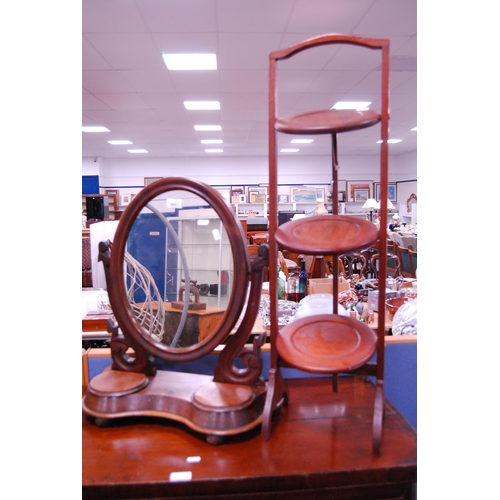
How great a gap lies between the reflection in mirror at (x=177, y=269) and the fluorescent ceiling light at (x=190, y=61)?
3.42 m

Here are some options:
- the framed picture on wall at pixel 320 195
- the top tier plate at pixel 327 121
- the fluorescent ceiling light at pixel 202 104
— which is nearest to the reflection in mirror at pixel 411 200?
the framed picture on wall at pixel 320 195

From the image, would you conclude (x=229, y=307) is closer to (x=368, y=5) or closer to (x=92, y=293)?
(x=92, y=293)

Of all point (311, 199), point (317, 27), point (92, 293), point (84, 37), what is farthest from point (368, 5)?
point (311, 199)

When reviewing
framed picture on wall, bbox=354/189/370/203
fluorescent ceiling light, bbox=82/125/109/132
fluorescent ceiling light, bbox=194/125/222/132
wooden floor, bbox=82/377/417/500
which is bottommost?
wooden floor, bbox=82/377/417/500

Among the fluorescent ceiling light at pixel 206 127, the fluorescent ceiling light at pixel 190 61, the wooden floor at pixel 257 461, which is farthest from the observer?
the fluorescent ceiling light at pixel 206 127

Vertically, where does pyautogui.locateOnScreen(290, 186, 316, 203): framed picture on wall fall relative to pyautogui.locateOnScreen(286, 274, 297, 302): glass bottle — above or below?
above

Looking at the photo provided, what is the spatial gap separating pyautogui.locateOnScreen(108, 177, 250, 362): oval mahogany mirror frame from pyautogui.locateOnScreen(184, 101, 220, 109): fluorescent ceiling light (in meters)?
5.20

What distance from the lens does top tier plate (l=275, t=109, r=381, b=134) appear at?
89 cm

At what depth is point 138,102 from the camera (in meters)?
5.79

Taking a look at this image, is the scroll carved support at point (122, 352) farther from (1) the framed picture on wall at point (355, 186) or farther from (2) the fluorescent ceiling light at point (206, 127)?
(1) the framed picture on wall at point (355, 186)

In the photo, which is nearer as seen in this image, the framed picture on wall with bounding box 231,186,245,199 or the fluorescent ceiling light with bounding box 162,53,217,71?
the fluorescent ceiling light with bounding box 162,53,217,71

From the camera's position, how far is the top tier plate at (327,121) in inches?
35.1

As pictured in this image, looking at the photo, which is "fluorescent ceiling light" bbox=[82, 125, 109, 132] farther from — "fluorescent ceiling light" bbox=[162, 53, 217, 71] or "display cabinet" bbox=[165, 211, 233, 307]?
"display cabinet" bbox=[165, 211, 233, 307]

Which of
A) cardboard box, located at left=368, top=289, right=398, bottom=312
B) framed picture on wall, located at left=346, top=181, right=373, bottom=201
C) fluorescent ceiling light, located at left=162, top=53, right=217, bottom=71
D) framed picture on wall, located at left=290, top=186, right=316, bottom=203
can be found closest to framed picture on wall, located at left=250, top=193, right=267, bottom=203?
framed picture on wall, located at left=290, top=186, right=316, bottom=203
